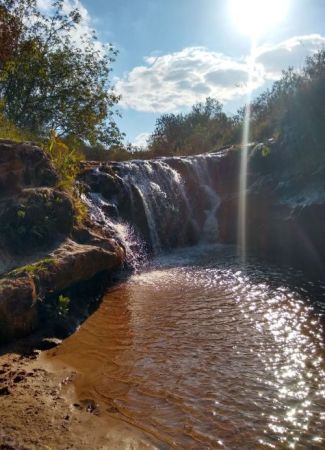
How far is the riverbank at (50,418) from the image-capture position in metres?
3.43

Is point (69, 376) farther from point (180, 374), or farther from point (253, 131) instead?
point (253, 131)

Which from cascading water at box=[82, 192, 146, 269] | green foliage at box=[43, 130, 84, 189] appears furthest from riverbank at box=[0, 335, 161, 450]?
Result: cascading water at box=[82, 192, 146, 269]

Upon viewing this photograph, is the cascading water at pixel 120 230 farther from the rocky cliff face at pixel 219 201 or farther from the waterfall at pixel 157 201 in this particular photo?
the rocky cliff face at pixel 219 201

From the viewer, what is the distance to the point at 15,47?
44.1ft

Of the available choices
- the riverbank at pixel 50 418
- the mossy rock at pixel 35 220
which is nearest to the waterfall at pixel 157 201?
the mossy rock at pixel 35 220

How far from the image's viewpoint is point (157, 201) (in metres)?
12.8

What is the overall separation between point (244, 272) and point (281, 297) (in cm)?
187

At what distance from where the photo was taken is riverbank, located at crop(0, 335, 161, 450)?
343 centimetres

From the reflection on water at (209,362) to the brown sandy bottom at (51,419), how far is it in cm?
19

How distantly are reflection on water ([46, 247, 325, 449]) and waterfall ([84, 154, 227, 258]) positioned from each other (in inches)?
116

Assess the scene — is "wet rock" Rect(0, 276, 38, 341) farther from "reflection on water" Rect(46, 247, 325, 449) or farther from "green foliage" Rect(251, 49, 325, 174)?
"green foliage" Rect(251, 49, 325, 174)

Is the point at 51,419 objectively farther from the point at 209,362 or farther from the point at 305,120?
the point at 305,120

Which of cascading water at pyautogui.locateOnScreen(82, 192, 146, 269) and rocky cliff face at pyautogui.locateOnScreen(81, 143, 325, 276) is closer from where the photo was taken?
cascading water at pyautogui.locateOnScreen(82, 192, 146, 269)

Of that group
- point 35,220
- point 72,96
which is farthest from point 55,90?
point 35,220
